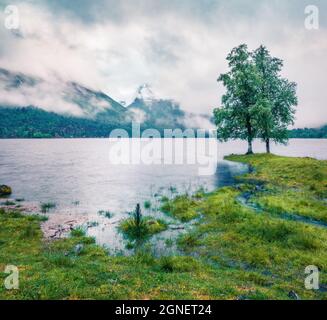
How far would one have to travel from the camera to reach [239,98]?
227 feet

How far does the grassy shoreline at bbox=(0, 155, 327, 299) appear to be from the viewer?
38.3 ft

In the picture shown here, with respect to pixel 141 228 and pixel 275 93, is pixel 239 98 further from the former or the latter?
pixel 141 228

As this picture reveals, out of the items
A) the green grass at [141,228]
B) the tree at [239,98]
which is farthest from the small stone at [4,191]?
the tree at [239,98]

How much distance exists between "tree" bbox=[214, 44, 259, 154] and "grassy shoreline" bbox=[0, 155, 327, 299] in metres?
41.9

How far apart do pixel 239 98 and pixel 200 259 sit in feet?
193

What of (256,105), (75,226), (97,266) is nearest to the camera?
(97,266)

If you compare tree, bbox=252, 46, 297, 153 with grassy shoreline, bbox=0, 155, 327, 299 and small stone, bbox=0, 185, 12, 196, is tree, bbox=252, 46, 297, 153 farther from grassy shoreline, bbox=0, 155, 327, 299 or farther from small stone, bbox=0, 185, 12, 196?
small stone, bbox=0, 185, 12, 196

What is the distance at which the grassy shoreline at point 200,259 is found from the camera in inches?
460

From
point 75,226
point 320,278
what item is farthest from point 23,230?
point 320,278

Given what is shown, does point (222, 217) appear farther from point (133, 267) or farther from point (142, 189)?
point (142, 189)

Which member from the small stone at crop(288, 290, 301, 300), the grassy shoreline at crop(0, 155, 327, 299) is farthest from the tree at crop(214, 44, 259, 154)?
the small stone at crop(288, 290, 301, 300)

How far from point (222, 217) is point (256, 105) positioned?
4548cm
